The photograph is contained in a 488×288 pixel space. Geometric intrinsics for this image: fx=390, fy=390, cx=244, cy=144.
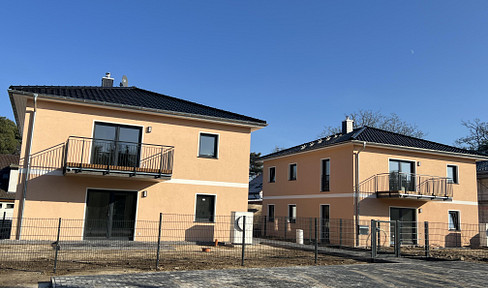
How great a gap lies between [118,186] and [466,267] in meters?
11.9

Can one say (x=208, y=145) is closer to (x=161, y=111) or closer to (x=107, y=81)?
(x=161, y=111)

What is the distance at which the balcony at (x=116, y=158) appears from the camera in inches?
534

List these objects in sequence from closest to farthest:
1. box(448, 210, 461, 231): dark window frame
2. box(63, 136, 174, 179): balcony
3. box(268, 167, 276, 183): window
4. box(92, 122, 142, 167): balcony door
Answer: box(63, 136, 174, 179): balcony
box(92, 122, 142, 167): balcony door
box(448, 210, 461, 231): dark window frame
box(268, 167, 276, 183): window

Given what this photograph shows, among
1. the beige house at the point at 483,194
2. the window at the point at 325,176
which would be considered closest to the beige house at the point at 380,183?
the window at the point at 325,176

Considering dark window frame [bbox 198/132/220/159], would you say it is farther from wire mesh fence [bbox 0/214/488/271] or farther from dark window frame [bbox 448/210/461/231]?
dark window frame [bbox 448/210/461/231]

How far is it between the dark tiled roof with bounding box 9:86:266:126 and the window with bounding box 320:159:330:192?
529cm

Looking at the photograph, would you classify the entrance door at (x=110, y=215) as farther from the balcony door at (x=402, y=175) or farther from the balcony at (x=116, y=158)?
the balcony door at (x=402, y=175)

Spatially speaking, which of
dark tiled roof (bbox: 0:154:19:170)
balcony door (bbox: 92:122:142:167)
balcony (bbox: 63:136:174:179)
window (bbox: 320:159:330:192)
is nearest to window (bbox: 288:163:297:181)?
window (bbox: 320:159:330:192)

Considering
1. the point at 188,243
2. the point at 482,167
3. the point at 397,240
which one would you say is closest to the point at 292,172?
the point at 188,243

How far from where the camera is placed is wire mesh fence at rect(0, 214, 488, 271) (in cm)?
987

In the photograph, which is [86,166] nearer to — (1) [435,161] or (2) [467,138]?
(1) [435,161]

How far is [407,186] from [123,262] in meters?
14.3

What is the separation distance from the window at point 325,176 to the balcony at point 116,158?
335 inches

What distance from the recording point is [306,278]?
27.7 ft
